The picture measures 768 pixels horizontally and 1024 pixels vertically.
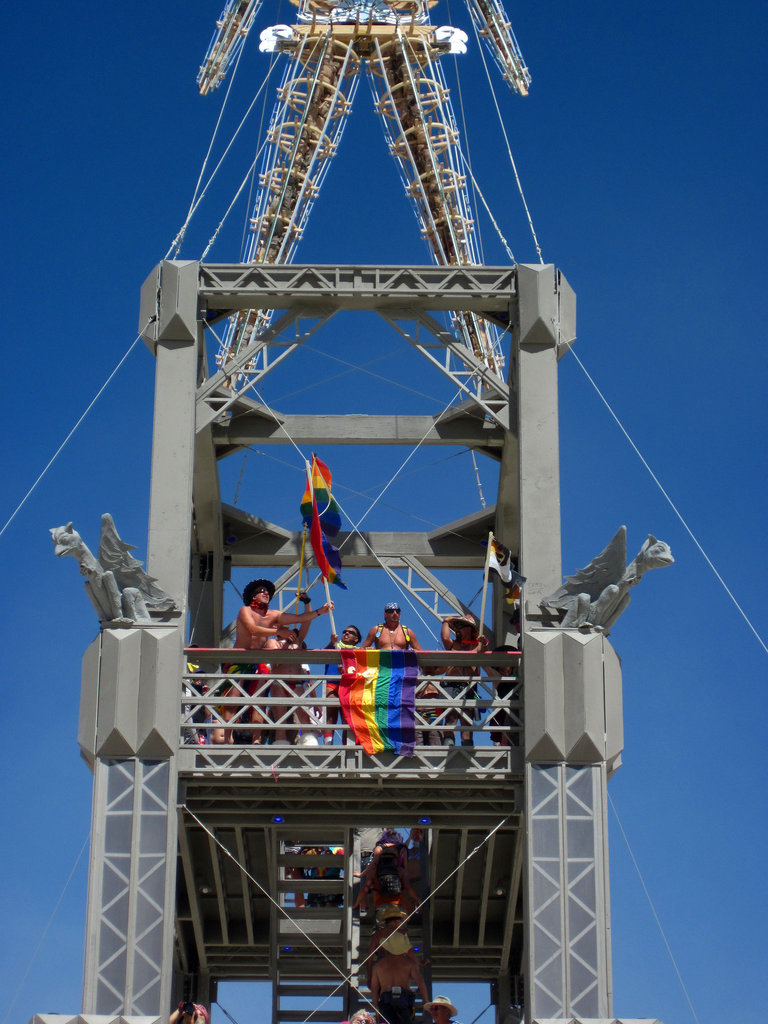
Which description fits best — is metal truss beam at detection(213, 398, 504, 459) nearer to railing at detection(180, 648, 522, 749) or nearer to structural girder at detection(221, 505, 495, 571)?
structural girder at detection(221, 505, 495, 571)

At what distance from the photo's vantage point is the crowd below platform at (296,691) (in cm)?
2580

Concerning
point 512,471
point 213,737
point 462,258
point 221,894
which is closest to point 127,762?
point 213,737

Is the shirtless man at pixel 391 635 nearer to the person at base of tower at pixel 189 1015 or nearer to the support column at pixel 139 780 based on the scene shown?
the support column at pixel 139 780

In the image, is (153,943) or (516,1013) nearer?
(153,943)

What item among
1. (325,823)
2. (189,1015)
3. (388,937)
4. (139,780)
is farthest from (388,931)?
(139,780)

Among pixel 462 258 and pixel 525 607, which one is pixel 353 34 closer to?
pixel 462 258

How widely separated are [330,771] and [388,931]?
3.23m

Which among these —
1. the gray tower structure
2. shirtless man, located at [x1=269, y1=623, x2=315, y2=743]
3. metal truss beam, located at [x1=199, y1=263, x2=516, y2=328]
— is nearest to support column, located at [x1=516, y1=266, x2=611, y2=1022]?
the gray tower structure

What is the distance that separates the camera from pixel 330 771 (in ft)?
84.0

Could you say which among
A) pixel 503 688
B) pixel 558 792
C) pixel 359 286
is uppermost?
pixel 359 286

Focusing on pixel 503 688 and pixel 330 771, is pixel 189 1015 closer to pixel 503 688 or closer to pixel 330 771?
pixel 330 771

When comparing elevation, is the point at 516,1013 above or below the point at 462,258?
below

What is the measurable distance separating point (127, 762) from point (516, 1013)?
8.23m

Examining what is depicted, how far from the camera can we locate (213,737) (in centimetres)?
2589
